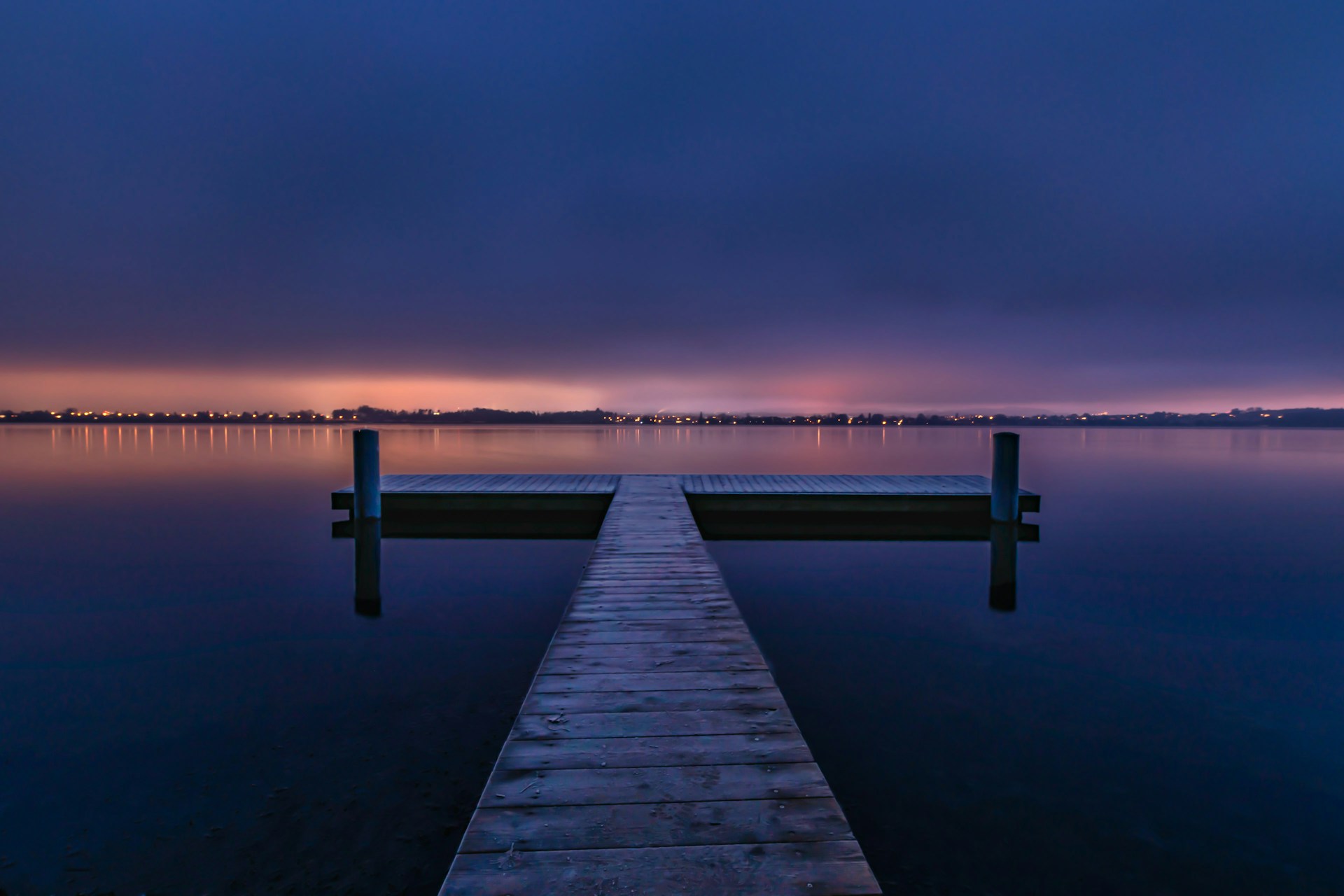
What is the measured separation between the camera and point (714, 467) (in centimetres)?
2930

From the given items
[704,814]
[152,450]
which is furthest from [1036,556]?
[152,450]

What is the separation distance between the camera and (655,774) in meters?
2.58

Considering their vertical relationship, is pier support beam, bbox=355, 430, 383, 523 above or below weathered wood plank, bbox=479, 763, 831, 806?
→ above

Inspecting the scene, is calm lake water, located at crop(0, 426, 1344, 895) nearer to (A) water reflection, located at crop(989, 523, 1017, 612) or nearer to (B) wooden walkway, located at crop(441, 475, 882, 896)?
(A) water reflection, located at crop(989, 523, 1017, 612)

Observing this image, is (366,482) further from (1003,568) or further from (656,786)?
(1003,568)

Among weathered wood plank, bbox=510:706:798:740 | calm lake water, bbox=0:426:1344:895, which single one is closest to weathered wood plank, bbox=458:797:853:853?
weathered wood plank, bbox=510:706:798:740

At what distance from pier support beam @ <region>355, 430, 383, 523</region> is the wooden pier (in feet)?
21.4

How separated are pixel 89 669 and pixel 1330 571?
60.2ft

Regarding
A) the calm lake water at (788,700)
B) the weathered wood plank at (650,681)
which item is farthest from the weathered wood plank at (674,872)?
the calm lake water at (788,700)

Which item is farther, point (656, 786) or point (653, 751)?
point (653, 751)

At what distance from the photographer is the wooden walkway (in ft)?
6.58

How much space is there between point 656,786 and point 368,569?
28.0 feet

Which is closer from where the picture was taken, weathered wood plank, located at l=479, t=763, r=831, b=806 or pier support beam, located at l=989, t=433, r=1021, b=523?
weathered wood plank, located at l=479, t=763, r=831, b=806

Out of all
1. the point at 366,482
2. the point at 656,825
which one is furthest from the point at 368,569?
the point at 656,825
